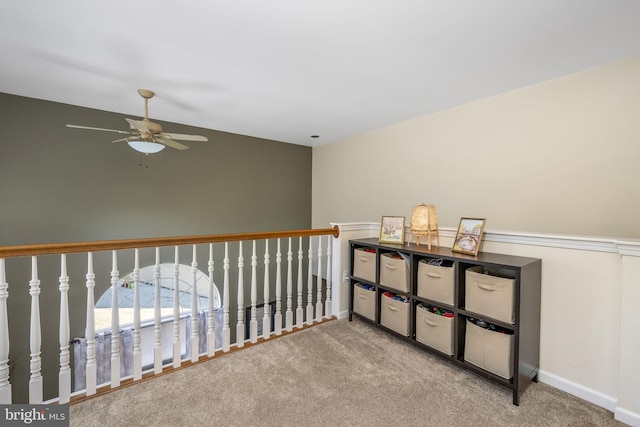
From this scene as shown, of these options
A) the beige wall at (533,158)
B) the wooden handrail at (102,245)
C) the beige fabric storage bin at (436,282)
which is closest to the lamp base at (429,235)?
the beige fabric storage bin at (436,282)

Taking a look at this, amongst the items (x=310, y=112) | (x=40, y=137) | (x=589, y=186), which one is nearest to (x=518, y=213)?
(x=589, y=186)

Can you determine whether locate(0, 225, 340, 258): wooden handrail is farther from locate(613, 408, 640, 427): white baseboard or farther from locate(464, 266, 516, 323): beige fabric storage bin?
locate(613, 408, 640, 427): white baseboard

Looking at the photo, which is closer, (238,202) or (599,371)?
(599,371)

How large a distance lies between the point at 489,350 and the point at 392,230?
1234 mm

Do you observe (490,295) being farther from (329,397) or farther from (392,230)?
(329,397)

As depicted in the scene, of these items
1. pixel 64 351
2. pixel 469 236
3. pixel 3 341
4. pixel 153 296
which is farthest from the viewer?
pixel 153 296

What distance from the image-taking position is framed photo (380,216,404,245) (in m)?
2.71

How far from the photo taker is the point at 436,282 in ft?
7.22

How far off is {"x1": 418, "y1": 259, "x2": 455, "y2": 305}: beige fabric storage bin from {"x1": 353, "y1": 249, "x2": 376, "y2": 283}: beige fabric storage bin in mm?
489

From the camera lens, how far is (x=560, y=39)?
6.39 ft

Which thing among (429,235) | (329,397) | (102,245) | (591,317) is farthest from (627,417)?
(102,245)

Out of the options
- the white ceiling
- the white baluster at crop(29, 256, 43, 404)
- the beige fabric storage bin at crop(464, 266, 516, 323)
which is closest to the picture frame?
the beige fabric storage bin at crop(464, 266, 516, 323)

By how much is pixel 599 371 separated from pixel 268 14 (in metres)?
3.00

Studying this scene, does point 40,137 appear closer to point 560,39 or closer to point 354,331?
point 354,331
